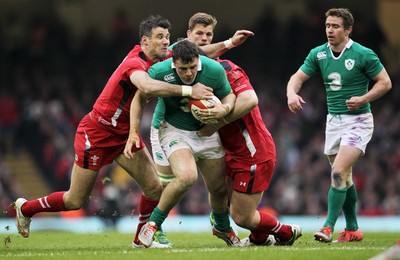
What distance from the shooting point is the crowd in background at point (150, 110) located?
22.8m

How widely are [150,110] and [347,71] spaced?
46.0 feet

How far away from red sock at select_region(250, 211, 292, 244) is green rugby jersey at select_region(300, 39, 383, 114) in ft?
6.54

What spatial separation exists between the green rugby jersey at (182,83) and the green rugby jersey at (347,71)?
7.06 ft

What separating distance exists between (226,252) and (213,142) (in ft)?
4.39

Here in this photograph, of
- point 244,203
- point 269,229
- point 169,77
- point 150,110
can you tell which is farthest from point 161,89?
point 150,110

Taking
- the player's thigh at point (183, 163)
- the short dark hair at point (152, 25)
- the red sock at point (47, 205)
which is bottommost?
the red sock at point (47, 205)

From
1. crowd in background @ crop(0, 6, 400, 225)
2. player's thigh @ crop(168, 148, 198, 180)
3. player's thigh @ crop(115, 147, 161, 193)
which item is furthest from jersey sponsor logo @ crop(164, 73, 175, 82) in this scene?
crowd in background @ crop(0, 6, 400, 225)

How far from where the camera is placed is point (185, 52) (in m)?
9.44

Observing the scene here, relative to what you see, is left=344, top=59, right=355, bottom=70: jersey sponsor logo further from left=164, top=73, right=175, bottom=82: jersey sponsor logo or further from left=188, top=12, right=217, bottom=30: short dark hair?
left=164, top=73, right=175, bottom=82: jersey sponsor logo

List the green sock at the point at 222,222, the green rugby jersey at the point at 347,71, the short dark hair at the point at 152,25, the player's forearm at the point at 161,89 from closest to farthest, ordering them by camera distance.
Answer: the player's forearm at the point at 161,89 → the short dark hair at the point at 152,25 → the green sock at the point at 222,222 → the green rugby jersey at the point at 347,71

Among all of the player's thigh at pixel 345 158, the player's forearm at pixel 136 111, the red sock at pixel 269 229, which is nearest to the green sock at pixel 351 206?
the player's thigh at pixel 345 158

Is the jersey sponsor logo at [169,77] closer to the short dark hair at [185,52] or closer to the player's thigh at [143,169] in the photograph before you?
the short dark hair at [185,52]

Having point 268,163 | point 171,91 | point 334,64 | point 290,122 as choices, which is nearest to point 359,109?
point 334,64

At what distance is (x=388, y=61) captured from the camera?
26.2 meters
